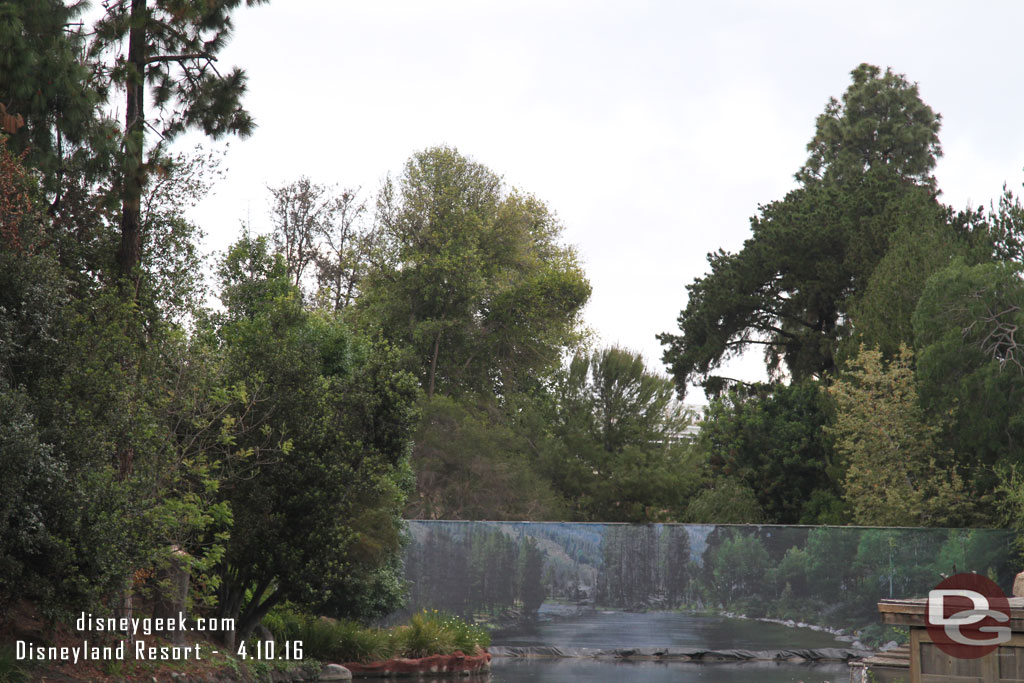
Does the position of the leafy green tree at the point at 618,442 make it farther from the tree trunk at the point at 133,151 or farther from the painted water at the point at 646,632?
the tree trunk at the point at 133,151

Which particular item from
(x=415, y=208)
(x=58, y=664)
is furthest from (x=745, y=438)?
(x=58, y=664)

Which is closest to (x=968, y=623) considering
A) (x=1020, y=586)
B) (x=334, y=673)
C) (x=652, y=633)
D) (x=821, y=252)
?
Result: (x=1020, y=586)

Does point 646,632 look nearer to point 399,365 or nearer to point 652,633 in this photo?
point 652,633

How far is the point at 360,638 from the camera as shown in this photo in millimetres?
17750

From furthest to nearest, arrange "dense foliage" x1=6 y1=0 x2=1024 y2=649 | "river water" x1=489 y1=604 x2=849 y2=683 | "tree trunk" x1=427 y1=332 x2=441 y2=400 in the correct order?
"tree trunk" x1=427 y1=332 x2=441 y2=400 → "river water" x1=489 y1=604 x2=849 y2=683 → "dense foliage" x1=6 y1=0 x2=1024 y2=649

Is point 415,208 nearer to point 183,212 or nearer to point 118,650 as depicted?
point 183,212

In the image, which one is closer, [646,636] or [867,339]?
[646,636]

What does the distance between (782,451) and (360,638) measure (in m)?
17.1

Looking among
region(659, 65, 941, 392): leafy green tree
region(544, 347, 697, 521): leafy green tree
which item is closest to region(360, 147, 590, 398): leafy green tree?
region(544, 347, 697, 521): leafy green tree

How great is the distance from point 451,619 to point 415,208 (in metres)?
15.6

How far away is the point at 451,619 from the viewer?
70.5 feet

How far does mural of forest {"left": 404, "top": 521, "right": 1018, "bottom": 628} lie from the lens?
22.9m

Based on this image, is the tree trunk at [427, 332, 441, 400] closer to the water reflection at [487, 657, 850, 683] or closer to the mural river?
the mural river

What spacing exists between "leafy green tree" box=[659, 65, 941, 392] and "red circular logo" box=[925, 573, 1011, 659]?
886 inches
